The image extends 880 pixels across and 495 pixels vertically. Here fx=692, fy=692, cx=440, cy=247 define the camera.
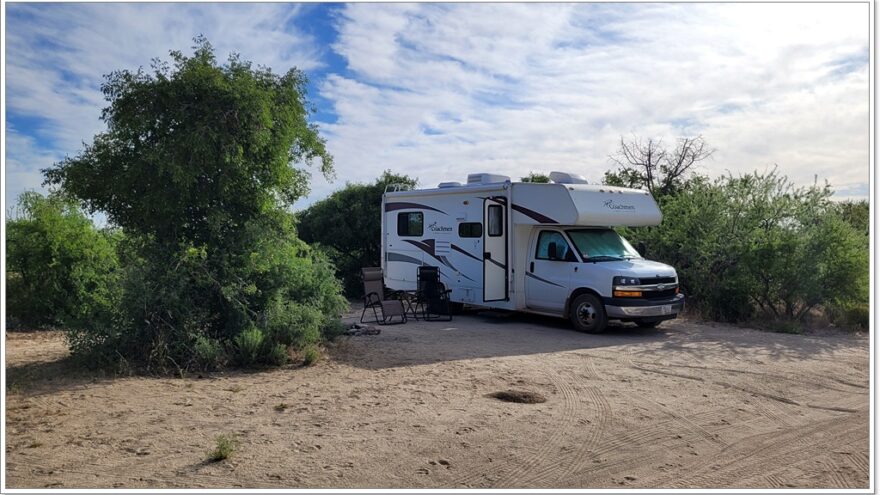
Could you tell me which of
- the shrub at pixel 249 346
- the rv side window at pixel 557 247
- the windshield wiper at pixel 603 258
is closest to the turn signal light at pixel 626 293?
the windshield wiper at pixel 603 258

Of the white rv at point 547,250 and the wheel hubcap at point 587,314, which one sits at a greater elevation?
the white rv at point 547,250

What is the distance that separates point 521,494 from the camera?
4770mm

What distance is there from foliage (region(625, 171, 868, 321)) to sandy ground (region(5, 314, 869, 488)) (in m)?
3.21

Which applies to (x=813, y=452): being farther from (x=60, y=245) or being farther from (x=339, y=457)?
(x=60, y=245)

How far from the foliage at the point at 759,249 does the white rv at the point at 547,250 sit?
6.37ft

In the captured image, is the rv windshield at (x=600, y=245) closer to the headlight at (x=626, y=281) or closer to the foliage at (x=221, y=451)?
the headlight at (x=626, y=281)

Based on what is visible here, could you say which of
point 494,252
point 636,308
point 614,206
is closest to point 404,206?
point 494,252

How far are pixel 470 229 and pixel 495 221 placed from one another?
1.98 ft

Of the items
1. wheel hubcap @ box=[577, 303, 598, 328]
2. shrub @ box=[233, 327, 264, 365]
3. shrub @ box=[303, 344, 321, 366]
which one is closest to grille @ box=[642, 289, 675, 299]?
wheel hubcap @ box=[577, 303, 598, 328]

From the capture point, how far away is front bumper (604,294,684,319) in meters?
11.8

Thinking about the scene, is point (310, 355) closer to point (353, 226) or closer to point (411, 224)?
point (411, 224)

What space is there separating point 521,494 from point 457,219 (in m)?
9.90

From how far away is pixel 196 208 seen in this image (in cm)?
926

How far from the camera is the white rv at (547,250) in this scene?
12.1m
